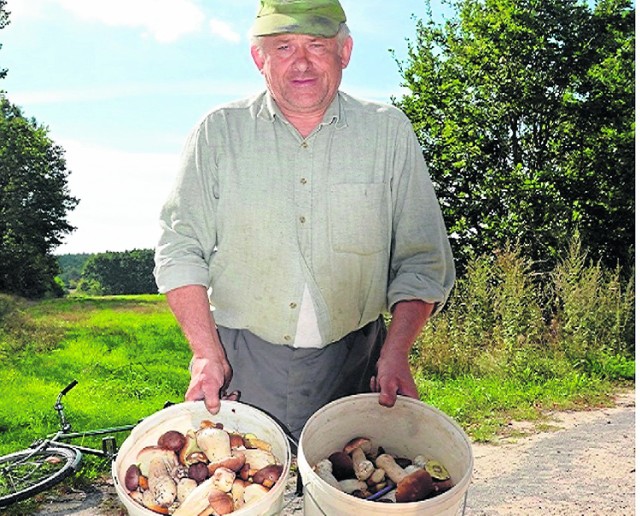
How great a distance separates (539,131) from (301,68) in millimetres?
8927

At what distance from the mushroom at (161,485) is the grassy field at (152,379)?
277cm

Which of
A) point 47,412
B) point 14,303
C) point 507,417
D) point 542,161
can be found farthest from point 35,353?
point 542,161

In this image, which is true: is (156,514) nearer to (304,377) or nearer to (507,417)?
(304,377)

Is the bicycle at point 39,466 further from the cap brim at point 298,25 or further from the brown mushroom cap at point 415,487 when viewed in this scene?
the brown mushroom cap at point 415,487

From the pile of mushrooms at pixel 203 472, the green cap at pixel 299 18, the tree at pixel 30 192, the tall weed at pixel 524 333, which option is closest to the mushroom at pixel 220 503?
the pile of mushrooms at pixel 203 472

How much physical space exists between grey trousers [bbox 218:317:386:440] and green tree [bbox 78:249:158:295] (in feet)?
35.4

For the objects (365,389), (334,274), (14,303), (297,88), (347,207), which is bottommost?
(14,303)

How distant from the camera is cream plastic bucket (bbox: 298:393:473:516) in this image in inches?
64.3

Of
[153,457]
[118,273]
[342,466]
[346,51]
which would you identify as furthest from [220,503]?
[118,273]

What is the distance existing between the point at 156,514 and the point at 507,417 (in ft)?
13.8

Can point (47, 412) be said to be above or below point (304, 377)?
below

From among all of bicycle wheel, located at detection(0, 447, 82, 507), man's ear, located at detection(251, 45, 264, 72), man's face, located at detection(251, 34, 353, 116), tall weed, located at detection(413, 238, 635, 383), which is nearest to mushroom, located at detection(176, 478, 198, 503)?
man's face, located at detection(251, 34, 353, 116)

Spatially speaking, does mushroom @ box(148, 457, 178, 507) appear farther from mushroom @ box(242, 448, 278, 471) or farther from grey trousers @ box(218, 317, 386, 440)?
grey trousers @ box(218, 317, 386, 440)

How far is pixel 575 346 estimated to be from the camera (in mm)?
6539
